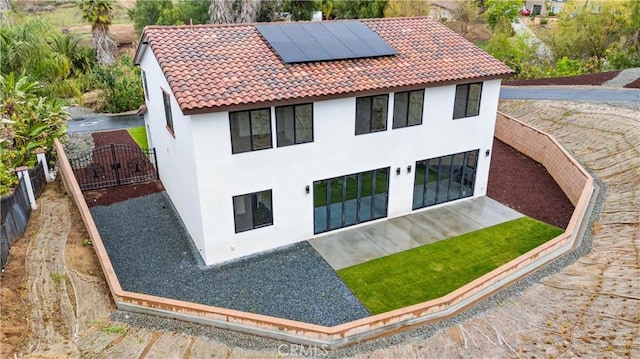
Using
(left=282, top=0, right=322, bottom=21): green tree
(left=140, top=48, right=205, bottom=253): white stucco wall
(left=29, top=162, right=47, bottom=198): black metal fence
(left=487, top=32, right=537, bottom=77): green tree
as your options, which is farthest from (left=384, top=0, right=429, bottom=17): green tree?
(left=29, top=162, right=47, bottom=198): black metal fence

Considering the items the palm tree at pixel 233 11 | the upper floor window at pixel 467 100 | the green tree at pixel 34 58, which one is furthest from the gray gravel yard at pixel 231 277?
the palm tree at pixel 233 11

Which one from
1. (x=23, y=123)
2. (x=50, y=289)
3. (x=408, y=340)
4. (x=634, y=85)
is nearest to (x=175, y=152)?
(x=50, y=289)

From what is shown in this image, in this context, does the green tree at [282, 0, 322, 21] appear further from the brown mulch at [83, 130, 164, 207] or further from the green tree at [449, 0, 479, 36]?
the brown mulch at [83, 130, 164, 207]

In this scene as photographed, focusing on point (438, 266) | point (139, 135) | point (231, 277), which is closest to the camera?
point (231, 277)

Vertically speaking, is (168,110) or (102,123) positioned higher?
(168,110)

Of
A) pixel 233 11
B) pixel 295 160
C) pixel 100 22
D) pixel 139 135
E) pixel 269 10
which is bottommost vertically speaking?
pixel 139 135

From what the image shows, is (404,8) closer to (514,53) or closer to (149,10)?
(514,53)

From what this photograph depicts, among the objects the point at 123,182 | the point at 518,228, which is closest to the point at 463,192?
the point at 518,228
